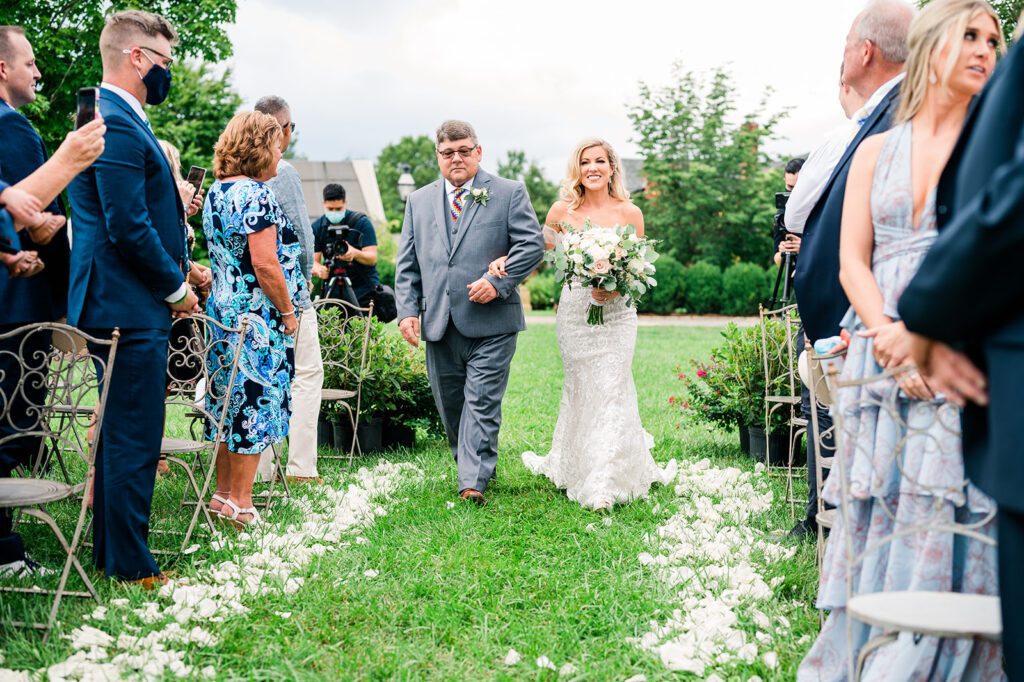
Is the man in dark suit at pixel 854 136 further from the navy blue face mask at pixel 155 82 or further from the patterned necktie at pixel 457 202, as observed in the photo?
the navy blue face mask at pixel 155 82

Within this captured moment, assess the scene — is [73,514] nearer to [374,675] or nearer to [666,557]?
[374,675]

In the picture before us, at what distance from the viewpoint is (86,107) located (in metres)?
3.73

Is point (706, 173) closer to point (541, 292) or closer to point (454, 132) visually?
point (541, 292)

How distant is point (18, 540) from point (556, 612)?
254 cm

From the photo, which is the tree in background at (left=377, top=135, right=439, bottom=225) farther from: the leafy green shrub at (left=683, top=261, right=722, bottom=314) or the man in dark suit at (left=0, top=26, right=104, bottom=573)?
the man in dark suit at (left=0, top=26, right=104, bottom=573)

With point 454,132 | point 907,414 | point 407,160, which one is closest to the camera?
point 907,414

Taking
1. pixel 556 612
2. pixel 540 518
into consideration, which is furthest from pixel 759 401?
pixel 556 612

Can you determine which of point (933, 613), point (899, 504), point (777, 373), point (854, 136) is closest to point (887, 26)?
point (854, 136)

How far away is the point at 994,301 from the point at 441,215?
15.4ft

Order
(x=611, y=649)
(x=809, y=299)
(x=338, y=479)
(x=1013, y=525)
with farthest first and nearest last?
(x=338, y=479), (x=809, y=299), (x=611, y=649), (x=1013, y=525)

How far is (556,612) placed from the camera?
3.95 metres

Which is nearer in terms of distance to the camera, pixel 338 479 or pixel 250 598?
pixel 250 598

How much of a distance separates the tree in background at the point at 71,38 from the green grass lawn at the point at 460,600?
12.4 meters

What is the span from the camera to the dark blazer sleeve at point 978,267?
5.56 ft
